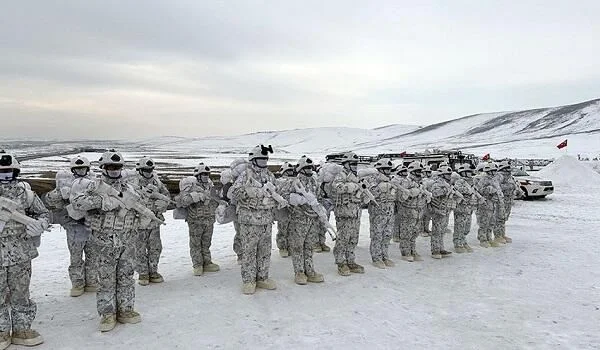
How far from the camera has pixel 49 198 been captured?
6.34 m

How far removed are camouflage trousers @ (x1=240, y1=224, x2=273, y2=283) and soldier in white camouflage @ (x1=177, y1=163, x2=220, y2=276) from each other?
1280 mm

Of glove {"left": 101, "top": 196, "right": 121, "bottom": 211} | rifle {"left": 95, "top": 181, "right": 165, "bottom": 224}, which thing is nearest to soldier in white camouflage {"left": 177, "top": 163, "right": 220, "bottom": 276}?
rifle {"left": 95, "top": 181, "right": 165, "bottom": 224}

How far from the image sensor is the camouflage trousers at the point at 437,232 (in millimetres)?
9727

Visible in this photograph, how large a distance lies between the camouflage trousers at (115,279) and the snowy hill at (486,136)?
198 ft

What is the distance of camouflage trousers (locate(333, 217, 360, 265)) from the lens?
319 inches

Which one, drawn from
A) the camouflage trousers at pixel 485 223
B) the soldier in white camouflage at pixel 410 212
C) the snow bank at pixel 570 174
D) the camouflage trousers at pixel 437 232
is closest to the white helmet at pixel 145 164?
the soldier in white camouflage at pixel 410 212

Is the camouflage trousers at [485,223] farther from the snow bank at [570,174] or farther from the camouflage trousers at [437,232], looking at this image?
the snow bank at [570,174]

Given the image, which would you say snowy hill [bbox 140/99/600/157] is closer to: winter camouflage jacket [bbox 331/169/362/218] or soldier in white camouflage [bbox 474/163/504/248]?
soldier in white camouflage [bbox 474/163/504/248]

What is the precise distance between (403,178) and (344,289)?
303 cm

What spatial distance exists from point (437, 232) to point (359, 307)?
400cm

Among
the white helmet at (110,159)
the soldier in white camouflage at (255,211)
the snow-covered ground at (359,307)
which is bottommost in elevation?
the snow-covered ground at (359,307)

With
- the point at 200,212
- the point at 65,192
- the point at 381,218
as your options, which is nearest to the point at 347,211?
the point at 381,218

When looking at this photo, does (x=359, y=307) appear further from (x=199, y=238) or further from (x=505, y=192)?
(x=505, y=192)

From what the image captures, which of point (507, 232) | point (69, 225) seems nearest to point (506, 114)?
point (507, 232)
